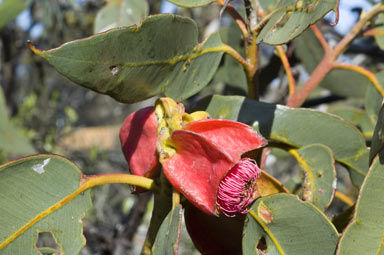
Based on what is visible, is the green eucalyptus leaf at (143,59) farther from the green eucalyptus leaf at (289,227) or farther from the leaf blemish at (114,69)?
the green eucalyptus leaf at (289,227)

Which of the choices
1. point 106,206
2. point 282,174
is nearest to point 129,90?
point 106,206

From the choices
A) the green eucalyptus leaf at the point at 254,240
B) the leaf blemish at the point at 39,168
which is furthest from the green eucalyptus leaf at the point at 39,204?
the green eucalyptus leaf at the point at 254,240

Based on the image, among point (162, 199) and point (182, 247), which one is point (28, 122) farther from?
point (162, 199)

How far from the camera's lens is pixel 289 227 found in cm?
63

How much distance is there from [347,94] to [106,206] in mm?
1746

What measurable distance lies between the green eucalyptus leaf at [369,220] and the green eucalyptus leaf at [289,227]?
0.02 meters

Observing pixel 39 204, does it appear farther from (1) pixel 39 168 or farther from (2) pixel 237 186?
(2) pixel 237 186

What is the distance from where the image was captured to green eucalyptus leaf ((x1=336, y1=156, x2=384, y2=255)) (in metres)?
0.58

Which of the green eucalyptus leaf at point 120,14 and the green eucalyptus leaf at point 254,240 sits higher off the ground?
the green eucalyptus leaf at point 254,240

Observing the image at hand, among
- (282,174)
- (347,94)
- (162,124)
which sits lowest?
(282,174)

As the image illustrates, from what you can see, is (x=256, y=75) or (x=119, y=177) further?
(x=256, y=75)

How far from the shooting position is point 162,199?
67 centimetres

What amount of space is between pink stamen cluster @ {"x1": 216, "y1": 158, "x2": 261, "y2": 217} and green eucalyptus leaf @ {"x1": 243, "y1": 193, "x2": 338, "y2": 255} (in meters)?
0.03

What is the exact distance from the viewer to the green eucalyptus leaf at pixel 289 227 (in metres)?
0.59
